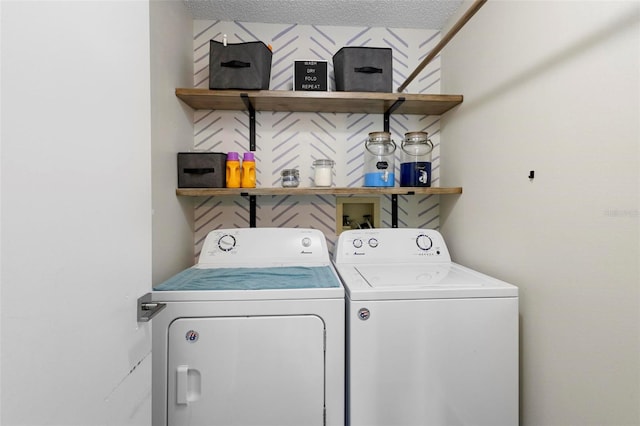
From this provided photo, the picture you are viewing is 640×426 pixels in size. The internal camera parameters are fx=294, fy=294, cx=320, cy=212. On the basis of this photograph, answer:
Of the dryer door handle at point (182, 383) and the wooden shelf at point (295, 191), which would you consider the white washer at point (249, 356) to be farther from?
the wooden shelf at point (295, 191)

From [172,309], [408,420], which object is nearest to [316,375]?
[408,420]

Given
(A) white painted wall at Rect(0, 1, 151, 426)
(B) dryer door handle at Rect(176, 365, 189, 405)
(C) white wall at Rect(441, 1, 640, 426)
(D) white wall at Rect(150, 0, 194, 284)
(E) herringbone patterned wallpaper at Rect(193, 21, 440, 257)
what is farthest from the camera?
(E) herringbone patterned wallpaper at Rect(193, 21, 440, 257)

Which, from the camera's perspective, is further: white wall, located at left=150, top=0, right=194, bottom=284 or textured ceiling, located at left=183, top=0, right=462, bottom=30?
textured ceiling, located at left=183, top=0, right=462, bottom=30

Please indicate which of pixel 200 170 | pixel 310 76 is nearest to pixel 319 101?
pixel 310 76

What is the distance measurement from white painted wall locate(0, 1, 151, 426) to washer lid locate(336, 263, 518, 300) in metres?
0.74

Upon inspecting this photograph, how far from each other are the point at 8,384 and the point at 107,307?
233 mm

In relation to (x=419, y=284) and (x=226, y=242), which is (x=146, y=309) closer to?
(x=226, y=242)

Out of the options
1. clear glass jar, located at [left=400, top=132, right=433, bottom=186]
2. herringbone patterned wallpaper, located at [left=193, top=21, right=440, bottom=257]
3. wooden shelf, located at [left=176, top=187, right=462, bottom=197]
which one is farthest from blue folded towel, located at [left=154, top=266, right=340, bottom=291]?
clear glass jar, located at [left=400, top=132, right=433, bottom=186]

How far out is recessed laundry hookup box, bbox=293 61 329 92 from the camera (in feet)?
5.38

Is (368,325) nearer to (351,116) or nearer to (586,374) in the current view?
(586,374)

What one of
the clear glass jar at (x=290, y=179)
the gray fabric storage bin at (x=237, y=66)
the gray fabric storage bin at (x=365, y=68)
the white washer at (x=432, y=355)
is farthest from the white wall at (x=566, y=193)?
the gray fabric storage bin at (x=237, y=66)

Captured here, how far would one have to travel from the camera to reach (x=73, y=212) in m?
0.60

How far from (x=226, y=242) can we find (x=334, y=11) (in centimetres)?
149

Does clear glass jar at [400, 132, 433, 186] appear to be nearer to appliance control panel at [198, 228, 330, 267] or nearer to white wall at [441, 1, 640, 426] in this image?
white wall at [441, 1, 640, 426]
